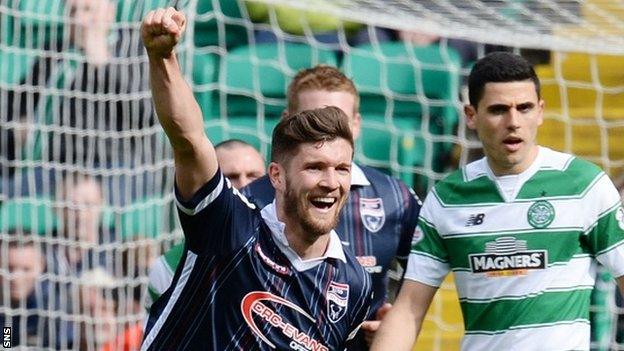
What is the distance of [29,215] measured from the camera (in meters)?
7.19

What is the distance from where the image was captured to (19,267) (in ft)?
23.2

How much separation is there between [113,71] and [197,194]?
11.1 feet

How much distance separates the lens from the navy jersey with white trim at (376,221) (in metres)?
5.03

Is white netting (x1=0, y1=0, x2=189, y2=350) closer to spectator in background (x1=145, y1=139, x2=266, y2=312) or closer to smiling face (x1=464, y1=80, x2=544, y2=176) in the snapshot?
spectator in background (x1=145, y1=139, x2=266, y2=312)

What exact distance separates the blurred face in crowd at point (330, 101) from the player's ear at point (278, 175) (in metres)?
0.90

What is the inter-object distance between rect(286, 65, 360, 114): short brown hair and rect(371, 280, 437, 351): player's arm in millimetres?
779

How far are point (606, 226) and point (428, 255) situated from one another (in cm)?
64

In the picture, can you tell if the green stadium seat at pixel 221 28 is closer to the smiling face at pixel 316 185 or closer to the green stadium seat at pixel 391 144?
the green stadium seat at pixel 391 144

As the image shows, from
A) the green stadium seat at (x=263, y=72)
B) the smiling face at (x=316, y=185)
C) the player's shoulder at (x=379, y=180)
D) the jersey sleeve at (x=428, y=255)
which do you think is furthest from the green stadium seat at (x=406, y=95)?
the smiling face at (x=316, y=185)

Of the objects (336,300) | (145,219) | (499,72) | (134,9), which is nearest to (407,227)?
(499,72)

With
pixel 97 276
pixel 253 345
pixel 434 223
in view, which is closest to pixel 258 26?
pixel 97 276

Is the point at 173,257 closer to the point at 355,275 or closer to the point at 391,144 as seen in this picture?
the point at 355,275

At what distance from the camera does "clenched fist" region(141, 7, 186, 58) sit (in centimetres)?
357

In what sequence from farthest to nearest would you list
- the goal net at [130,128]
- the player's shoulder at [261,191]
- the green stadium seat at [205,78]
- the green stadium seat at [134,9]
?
the green stadium seat at [205,78]
the green stadium seat at [134,9]
the goal net at [130,128]
the player's shoulder at [261,191]
